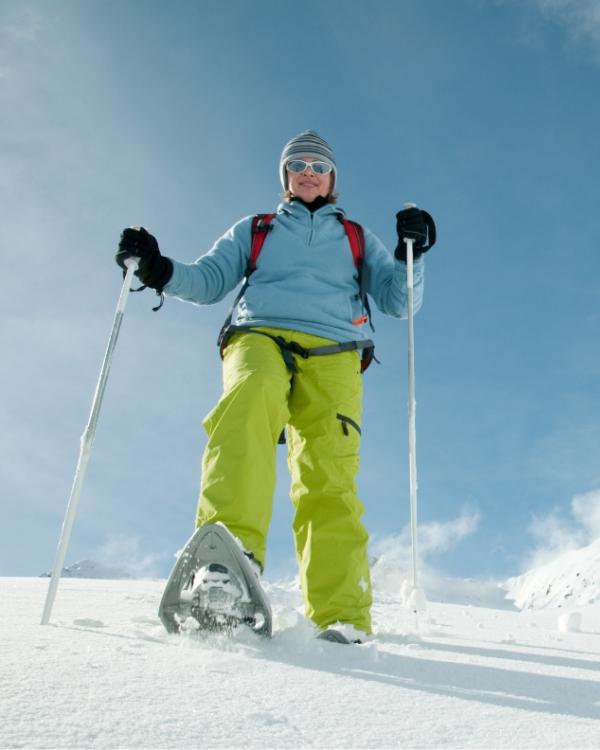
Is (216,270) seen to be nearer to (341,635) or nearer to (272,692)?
(341,635)

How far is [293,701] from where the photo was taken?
66.0 inches

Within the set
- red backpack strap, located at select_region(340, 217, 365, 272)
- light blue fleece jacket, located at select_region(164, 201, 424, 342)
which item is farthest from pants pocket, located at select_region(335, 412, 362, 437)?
red backpack strap, located at select_region(340, 217, 365, 272)

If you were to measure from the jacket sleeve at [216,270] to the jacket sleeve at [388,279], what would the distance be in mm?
908

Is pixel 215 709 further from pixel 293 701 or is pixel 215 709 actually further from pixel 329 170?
pixel 329 170

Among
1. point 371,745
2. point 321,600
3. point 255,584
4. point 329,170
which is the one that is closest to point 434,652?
point 321,600

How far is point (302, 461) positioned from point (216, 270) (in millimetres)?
1474

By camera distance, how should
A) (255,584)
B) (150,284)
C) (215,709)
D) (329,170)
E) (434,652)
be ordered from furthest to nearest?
(329,170) → (150,284) → (434,652) → (255,584) → (215,709)

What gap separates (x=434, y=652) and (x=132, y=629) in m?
1.35

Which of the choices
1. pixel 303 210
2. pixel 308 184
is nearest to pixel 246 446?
pixel 303 210

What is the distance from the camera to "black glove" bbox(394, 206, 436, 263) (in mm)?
4418

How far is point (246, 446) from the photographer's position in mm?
A: 3188

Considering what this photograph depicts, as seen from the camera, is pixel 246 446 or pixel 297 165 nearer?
pixel 246 446

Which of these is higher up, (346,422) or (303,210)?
(303,210)

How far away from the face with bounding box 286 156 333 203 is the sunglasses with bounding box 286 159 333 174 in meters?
0.02
